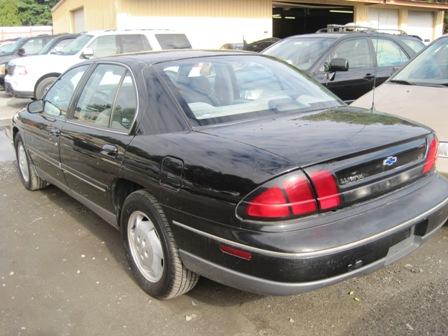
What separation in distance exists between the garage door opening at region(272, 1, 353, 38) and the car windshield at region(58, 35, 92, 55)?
14.0 metres

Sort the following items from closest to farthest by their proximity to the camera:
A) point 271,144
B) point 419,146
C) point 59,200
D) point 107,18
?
point 271,144 < point 419,146 < point 59,200 < point 107,18

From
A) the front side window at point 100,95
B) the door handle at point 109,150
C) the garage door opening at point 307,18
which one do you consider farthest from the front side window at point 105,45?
the garage door opening at point 307,18

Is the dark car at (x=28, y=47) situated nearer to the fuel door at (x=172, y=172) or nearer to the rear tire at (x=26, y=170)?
the rear tire at (x=26, y=170)

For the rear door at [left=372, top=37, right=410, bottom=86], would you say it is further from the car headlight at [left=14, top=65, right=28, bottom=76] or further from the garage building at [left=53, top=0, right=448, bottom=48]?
the garage building at [left=53, top=0, right=448, bottom=48]

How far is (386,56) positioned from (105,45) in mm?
6914

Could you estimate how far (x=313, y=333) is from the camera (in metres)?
2.93

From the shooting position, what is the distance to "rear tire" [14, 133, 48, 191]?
18.6 ft

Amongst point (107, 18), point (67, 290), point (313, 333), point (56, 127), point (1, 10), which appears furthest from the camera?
point (1, 10)

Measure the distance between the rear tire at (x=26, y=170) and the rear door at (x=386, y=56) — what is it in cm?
532

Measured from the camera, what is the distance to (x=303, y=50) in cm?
788

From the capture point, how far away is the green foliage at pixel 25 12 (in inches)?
1982

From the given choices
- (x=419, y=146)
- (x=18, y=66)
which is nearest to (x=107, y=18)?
(x=18, y=66)

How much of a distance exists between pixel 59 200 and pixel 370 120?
3617 mm

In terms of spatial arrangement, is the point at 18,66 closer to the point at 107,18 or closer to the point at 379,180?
the point at 107,18
